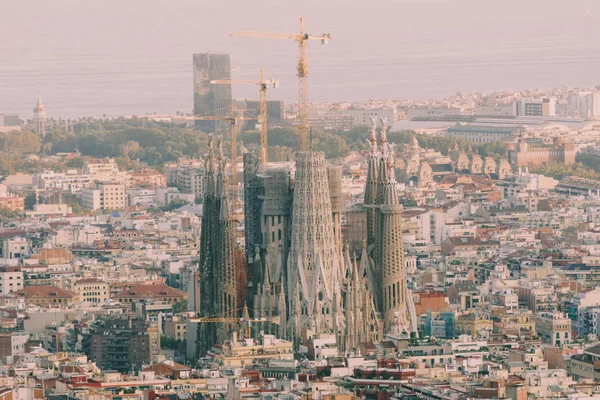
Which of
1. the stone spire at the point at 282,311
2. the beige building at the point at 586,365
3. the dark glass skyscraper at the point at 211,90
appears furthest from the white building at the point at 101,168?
the beige building at the point at 586,365

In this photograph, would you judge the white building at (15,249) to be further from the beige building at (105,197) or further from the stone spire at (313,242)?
the stone spire at (313,242)

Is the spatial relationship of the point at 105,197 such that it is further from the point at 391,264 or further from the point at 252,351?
the point at 252,351

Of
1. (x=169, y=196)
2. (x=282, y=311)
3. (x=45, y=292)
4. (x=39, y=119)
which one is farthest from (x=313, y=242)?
(x=39, y=119)

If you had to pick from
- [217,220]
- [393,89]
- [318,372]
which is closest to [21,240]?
[217,220]

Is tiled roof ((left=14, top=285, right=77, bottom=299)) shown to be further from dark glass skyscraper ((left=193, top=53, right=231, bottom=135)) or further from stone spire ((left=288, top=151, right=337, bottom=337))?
dark glass skyscraper ((left=193, top=53, right=231, bottom=135))

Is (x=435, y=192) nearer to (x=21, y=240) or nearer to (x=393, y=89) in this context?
(x=21, y=240)

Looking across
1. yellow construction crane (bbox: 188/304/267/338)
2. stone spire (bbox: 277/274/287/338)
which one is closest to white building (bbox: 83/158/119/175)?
yellow construction crane (bbox: 188/304/267/338)
